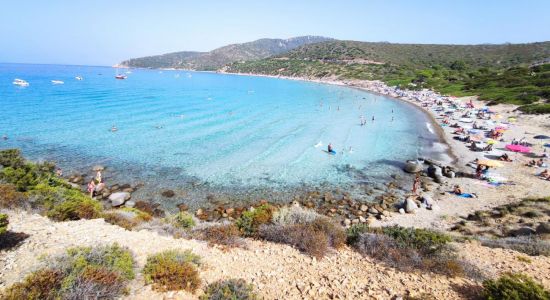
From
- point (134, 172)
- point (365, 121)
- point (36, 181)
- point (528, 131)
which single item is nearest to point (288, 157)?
point (134, 172)

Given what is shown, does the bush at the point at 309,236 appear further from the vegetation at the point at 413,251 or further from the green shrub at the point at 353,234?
the vegetation at the point at 413,251

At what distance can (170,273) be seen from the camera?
24.7ft

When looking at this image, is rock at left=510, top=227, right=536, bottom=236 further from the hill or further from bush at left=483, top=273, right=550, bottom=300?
the hill

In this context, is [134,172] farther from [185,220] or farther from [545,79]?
[545,79]

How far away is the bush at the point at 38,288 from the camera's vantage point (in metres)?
5.71

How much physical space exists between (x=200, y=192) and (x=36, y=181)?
938 cm

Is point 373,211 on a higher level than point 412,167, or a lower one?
lower

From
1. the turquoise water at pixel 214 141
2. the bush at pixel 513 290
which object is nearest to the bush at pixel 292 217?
the bush at pixel 513 290

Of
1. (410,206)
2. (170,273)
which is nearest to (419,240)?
(170,273)

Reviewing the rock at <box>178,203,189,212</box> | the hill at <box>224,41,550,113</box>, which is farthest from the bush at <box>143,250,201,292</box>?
the hill at <box>224,41,550,113</box>

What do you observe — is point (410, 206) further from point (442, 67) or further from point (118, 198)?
point (442, 67)

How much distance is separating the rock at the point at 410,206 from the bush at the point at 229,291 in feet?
49.6

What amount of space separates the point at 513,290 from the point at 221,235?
27.6 feet

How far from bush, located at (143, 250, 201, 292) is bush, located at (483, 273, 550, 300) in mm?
7219
